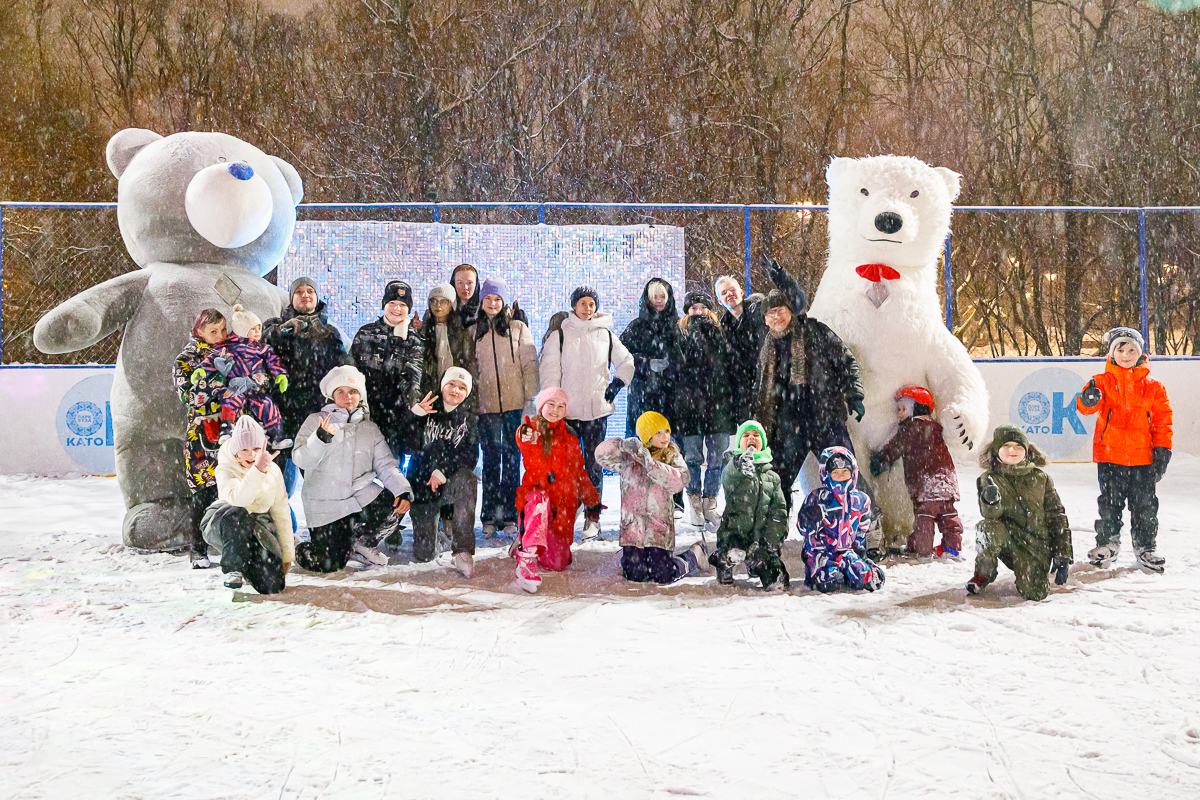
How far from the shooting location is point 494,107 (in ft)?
48.3

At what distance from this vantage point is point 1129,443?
431 cm

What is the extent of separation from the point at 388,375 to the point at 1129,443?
11.8 feet

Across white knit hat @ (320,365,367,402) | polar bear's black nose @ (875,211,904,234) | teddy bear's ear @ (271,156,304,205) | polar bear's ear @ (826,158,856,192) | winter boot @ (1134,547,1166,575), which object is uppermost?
teddy bear's ear @ (271,156,304,205)

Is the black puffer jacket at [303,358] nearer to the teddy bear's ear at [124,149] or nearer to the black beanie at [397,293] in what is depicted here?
the black beanie at [397,293]

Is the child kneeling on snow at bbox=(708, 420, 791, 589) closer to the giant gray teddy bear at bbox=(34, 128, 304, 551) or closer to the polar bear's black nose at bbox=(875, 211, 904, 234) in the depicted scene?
the polar bear's black nose at bbox=(875, 211, 904, 234)

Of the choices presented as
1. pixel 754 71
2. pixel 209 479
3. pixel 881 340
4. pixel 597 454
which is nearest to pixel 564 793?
pixel 597 454

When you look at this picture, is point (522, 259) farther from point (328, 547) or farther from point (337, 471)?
point (328, 547)

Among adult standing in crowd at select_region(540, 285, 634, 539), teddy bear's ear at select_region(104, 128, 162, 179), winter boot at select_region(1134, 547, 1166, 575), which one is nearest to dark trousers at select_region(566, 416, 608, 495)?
adult standing in crowd at select_region(540, 285, 634, 539)

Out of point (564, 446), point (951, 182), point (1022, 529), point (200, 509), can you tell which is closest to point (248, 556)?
point (200, 509)

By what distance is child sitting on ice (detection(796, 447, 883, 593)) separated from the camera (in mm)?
3967

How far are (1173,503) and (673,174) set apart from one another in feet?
32.6

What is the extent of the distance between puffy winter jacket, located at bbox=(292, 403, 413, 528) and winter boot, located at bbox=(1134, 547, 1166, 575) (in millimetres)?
3464

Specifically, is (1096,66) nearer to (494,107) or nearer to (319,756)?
(494,107)

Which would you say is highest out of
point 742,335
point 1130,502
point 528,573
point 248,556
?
point 742,335
